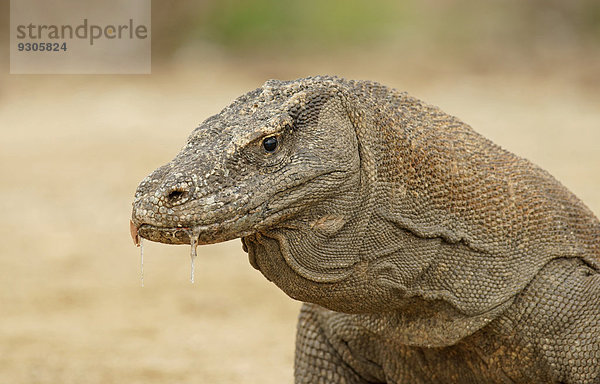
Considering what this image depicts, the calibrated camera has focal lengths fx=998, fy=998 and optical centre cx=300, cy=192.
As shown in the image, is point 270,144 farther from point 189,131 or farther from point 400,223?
point 189,131

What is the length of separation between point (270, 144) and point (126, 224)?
9531 mm

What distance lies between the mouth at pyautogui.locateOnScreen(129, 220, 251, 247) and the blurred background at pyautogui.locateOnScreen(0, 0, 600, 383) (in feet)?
13.5

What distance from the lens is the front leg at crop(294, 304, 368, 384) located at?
18.6 ft

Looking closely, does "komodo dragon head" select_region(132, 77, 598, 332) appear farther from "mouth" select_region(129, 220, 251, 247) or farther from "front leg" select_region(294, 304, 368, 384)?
"front leg" select_region(294, 304, 368, 384)

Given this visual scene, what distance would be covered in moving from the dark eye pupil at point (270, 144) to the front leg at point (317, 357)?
1774mm

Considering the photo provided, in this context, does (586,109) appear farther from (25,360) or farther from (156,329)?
(25,360)

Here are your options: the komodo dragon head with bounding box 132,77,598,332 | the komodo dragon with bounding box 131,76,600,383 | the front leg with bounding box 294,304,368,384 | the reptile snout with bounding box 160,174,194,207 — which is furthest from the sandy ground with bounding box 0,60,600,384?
the reptile snout with bounding box 160,174,194,207

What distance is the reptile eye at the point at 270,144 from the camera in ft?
13.6

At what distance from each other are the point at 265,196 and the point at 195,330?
5.47 m

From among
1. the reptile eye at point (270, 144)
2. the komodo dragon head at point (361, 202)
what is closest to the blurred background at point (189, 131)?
the komodo dragon head at point (361, 202)

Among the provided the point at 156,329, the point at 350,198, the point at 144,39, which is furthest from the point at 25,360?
the point at 144,39

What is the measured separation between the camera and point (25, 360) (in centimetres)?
824

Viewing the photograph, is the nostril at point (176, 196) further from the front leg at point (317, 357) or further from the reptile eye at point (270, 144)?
the front leg at point (317, 357)

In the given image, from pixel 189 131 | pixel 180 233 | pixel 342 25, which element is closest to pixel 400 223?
pixel 180 233
